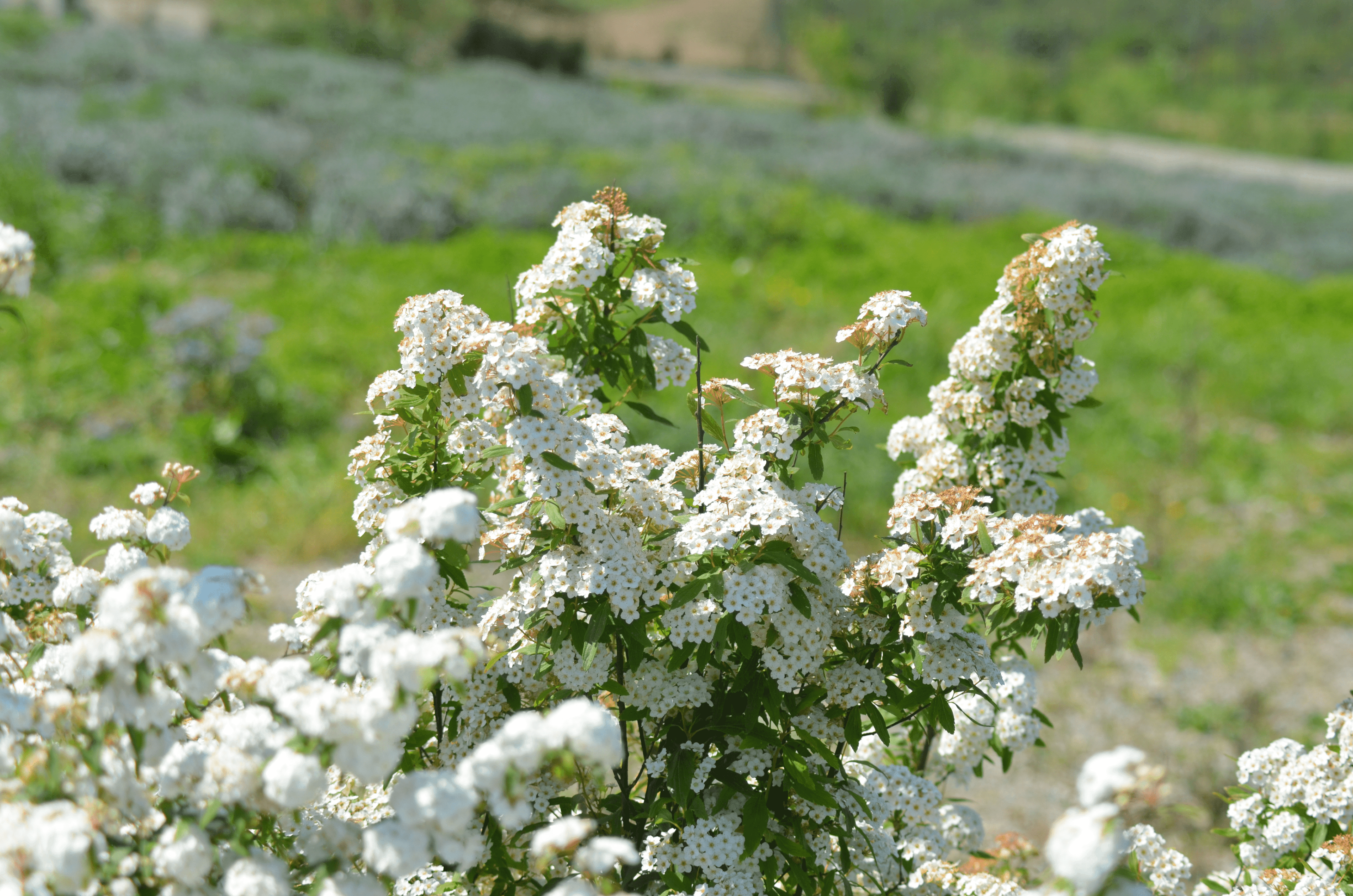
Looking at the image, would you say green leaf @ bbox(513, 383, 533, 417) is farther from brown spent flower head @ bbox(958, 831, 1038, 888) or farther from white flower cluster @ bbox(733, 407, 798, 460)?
brown spent flower head @ bbox(958, 831, 1038, 888)

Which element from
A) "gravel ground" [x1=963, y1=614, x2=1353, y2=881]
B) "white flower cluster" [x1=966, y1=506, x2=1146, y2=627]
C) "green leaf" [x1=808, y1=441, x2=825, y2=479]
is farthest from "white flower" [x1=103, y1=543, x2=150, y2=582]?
"gravel ground" [x1=963, y1=614, x2=1353, y2=881]

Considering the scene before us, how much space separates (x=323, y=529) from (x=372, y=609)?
4.67 m

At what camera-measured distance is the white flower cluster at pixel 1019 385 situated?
2.44 m

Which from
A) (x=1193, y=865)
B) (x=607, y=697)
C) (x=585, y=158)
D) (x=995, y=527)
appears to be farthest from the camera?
(x=585, y=158)

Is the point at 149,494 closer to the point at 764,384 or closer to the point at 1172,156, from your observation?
the point at 764,384

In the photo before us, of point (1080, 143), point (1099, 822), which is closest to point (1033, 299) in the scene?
point (1099, 822)

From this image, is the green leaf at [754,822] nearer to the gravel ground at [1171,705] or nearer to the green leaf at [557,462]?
the green leaf at [557,462]

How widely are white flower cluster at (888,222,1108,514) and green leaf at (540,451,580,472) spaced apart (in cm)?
104

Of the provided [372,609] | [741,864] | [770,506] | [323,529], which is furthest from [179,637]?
[323,529]

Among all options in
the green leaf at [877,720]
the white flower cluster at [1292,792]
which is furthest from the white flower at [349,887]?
the white flower cluster at [1292,792]

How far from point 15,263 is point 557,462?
96 centimetres

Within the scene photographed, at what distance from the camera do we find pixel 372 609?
62.2 inches

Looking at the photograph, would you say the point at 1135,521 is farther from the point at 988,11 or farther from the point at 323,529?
the point at 988,11

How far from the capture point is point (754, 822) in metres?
2.04
